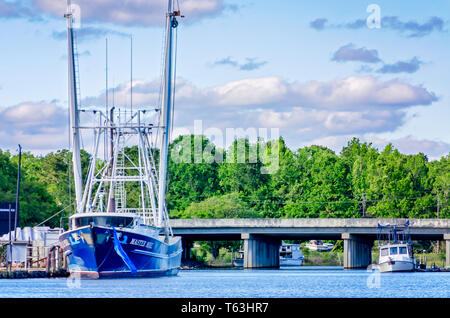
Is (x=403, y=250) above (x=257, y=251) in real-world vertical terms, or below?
above

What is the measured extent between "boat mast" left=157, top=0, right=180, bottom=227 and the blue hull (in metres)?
4.60

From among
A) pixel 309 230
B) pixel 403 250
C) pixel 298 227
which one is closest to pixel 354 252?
pixel 309 230

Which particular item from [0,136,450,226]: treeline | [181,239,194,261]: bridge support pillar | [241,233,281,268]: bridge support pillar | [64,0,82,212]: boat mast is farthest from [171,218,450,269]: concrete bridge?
[64,0,82,212]: boat mast

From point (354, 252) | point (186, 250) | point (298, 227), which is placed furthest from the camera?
point (186, 250)

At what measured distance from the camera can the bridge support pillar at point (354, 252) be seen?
110m

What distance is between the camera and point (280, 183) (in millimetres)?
165375

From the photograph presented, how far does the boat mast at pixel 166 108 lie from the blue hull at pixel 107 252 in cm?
460

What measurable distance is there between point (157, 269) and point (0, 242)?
19.4 m

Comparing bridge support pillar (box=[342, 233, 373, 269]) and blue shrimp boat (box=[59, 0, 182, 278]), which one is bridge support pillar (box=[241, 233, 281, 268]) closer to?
bridge support pillar (box=[342, 233, 373, 269])

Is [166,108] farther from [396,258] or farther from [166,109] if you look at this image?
[396,258]

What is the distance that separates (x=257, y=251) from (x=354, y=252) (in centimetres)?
1360

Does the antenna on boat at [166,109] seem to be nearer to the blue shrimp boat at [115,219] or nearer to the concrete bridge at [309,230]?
the blue shrimp boat at [115,219]
